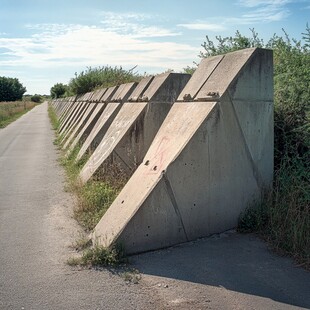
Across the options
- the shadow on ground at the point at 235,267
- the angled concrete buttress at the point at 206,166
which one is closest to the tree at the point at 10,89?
the angled concrete buttress at the point at 206,166

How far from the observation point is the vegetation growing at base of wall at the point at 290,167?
434 cm

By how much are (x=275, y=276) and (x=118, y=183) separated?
3637 millimetres

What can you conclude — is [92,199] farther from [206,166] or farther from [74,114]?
[74,114]

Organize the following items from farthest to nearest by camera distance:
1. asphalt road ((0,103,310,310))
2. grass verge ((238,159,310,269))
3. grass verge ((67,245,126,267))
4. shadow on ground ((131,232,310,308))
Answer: grass verge ((238,159,310,269)) → grass verge ((67,245,126,267)) → shadow on ground ((131,232,310,308)) → asphalt road ((0,103,310,310))

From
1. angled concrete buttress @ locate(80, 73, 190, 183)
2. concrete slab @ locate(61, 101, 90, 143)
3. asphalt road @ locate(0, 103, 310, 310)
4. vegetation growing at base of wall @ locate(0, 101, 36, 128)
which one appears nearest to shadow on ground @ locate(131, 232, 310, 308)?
asphalt road @ locate(0, 103, 310, 310)

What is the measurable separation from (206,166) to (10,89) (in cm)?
11011

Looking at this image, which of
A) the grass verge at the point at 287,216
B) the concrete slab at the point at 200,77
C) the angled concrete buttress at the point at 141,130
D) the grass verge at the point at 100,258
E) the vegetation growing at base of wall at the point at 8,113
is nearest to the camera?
the grass verge at the point at 100,258

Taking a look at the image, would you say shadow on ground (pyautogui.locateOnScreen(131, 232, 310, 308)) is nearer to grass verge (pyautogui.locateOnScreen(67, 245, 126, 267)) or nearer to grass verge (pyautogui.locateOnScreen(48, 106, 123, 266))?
grass verge (pyautogui.locateOnScreen(67, 245, 126, 267))

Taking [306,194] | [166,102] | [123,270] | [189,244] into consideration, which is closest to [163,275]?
[123,270]

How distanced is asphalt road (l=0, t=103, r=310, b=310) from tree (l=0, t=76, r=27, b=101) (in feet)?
347

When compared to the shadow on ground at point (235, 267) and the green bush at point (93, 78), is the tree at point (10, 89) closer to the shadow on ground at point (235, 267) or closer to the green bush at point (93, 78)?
the green bush at point (93, 78)

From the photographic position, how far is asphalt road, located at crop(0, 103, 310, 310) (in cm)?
332

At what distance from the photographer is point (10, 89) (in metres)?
105

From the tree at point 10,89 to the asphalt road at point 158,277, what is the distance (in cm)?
10589
